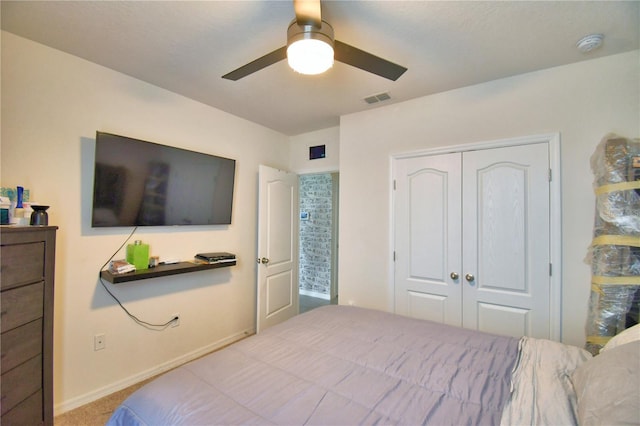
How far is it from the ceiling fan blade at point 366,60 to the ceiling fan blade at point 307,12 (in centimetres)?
17

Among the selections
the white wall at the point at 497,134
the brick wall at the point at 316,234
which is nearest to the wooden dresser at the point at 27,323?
the white wall at the point at 497,134

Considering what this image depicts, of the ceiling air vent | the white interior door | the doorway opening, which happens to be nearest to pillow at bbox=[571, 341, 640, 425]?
the ceiling air vent

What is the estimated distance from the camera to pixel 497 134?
7.45 ft

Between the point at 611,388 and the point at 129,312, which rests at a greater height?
the point at 611,388

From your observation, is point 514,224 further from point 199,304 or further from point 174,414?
point 199,304

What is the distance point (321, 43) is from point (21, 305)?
2051 millimetres

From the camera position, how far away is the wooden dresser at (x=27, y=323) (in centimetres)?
137

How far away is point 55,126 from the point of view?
76.6 inches

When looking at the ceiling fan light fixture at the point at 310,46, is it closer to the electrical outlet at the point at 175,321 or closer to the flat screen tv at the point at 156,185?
the flat screen tv at the point at 156,185

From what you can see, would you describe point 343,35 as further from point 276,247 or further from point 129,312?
point 129,312

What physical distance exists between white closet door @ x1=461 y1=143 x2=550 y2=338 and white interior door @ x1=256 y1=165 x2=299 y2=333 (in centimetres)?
209

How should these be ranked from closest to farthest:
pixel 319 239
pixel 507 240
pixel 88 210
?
pixel 88 210 < pixel 507 240 < pixel 319 239

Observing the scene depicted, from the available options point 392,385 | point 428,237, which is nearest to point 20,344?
point 392,385

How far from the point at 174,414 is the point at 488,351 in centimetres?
152
